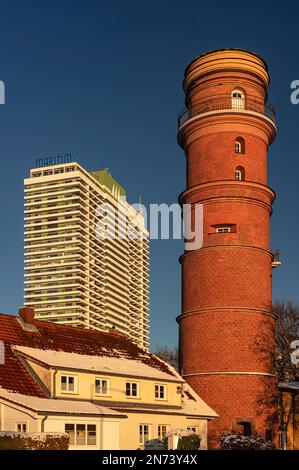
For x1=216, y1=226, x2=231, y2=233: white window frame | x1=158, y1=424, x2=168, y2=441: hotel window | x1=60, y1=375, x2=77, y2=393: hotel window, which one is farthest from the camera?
x1=216, y1=226, x2=231, y2=233: white window frame

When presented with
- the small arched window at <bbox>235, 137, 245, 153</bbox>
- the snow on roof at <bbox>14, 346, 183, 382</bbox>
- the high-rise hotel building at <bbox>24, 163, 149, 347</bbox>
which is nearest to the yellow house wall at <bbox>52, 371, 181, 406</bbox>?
the snow on roof at <bbox>14, 346, 183, 382</bbox>

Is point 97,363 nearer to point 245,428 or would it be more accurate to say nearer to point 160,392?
point 160,392

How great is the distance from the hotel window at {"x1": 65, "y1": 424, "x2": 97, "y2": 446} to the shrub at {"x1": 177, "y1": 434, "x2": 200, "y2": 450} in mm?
5214

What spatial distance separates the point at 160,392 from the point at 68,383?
7417mm

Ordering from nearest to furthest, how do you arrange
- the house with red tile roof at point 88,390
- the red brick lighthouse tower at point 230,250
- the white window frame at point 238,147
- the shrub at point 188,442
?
the house with red tile roof at point 88,390 → the shrub at point 188,442 → the red brick lighthouse tower at point 230,250 → the white window frame at point 238,147

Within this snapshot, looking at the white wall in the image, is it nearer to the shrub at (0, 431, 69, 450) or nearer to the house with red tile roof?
the house with red tile roof

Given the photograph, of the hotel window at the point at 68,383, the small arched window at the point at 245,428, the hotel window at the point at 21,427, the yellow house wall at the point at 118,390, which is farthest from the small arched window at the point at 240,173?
the hotel window at the point at 21,427

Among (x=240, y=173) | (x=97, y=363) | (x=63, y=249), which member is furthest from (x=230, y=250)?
(x=63, y=249)

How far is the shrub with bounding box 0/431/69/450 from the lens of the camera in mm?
29500

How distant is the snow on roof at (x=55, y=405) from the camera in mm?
33250

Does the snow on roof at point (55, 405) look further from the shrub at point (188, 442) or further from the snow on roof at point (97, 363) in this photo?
the shrub at point (188, 442)

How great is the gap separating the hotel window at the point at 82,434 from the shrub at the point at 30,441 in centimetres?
338

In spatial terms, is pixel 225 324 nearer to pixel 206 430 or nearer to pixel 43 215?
pixel 206 430

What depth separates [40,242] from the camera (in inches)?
Result: 7343
